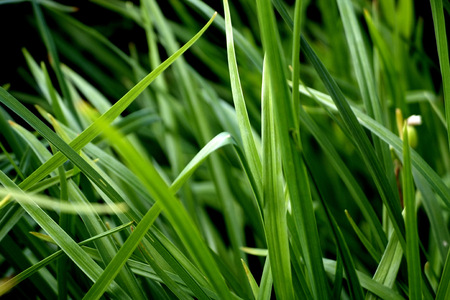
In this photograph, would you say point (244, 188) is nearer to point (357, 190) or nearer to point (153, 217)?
point (357, 190)

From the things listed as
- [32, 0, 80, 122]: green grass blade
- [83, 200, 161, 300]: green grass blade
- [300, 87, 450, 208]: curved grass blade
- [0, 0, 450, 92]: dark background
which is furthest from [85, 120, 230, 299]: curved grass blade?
[0, 0, 450, 92]: dark background

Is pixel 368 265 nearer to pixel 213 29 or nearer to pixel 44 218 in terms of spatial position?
pixel 44 218

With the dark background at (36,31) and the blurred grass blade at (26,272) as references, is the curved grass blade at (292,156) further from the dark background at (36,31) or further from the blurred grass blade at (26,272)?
the dark background at (36,31)

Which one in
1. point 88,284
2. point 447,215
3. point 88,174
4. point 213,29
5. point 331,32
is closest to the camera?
point 88,174

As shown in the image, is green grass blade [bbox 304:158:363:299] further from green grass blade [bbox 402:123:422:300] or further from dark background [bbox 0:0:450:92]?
dark background [bbox 0:0:450:92]

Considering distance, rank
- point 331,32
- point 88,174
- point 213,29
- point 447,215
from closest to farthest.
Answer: point 88,174, point 447,215, point 331,32, point 213,29

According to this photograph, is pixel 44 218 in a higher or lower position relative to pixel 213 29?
lower

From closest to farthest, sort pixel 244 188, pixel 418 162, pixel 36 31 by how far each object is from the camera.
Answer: pixel 418 162 → pixel 244 188 → pixel 36 31

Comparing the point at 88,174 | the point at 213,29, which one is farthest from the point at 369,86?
the point at 213,29

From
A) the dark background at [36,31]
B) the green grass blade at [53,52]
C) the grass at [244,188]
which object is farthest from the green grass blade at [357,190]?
the dark background at [36,31]

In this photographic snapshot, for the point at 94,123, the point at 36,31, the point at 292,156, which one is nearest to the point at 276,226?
the point at 292,156

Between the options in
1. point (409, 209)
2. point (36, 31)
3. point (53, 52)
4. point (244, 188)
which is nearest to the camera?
point (409, 209)
